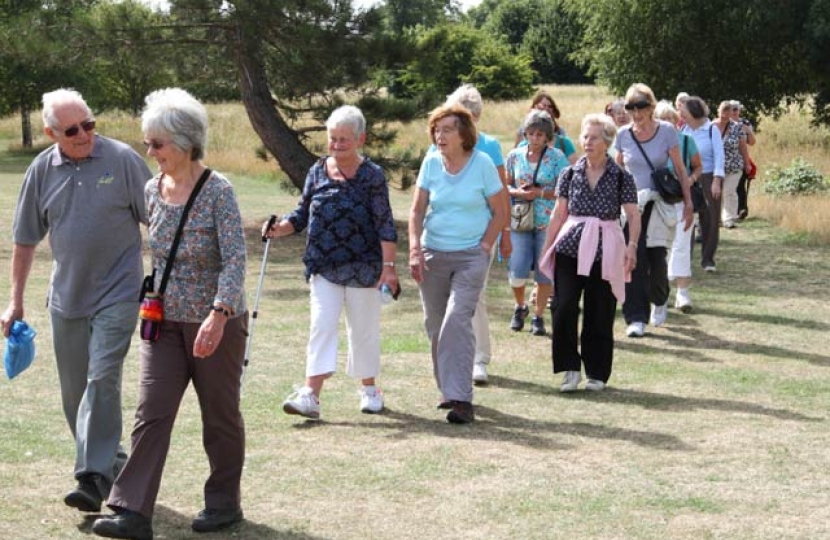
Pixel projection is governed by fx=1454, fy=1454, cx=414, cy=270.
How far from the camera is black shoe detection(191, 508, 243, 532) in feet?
19.6

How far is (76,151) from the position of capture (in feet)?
20.1

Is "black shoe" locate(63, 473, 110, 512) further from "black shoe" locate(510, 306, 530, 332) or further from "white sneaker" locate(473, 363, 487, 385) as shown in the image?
"black shoe" locate(510, 306, 530, 332)

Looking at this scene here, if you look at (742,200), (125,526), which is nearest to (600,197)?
(125,526)

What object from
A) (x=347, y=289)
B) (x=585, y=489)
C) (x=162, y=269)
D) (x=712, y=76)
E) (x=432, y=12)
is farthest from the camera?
(x=712, y=76)

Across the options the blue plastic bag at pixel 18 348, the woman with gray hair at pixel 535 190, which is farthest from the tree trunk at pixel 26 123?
the blue plastic bag at pixel 18 348

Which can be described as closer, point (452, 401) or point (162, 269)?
point (162, 269)

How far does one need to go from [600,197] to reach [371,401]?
197 centimetres

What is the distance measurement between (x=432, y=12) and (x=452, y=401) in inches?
465

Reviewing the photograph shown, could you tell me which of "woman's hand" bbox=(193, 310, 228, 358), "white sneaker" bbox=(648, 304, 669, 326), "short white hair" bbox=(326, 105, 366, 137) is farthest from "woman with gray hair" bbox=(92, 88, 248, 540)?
"white sneaker" bbox=(648, 304, 669, 326)

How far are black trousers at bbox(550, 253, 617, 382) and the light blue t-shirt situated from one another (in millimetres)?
937

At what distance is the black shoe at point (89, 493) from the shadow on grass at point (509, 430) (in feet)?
6.70

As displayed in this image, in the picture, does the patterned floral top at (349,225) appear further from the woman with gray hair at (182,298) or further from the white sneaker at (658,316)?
the white sneaker at (658,316)

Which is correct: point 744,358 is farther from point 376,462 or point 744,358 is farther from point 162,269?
point 162,269

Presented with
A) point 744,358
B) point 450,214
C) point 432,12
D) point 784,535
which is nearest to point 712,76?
point 432,12
